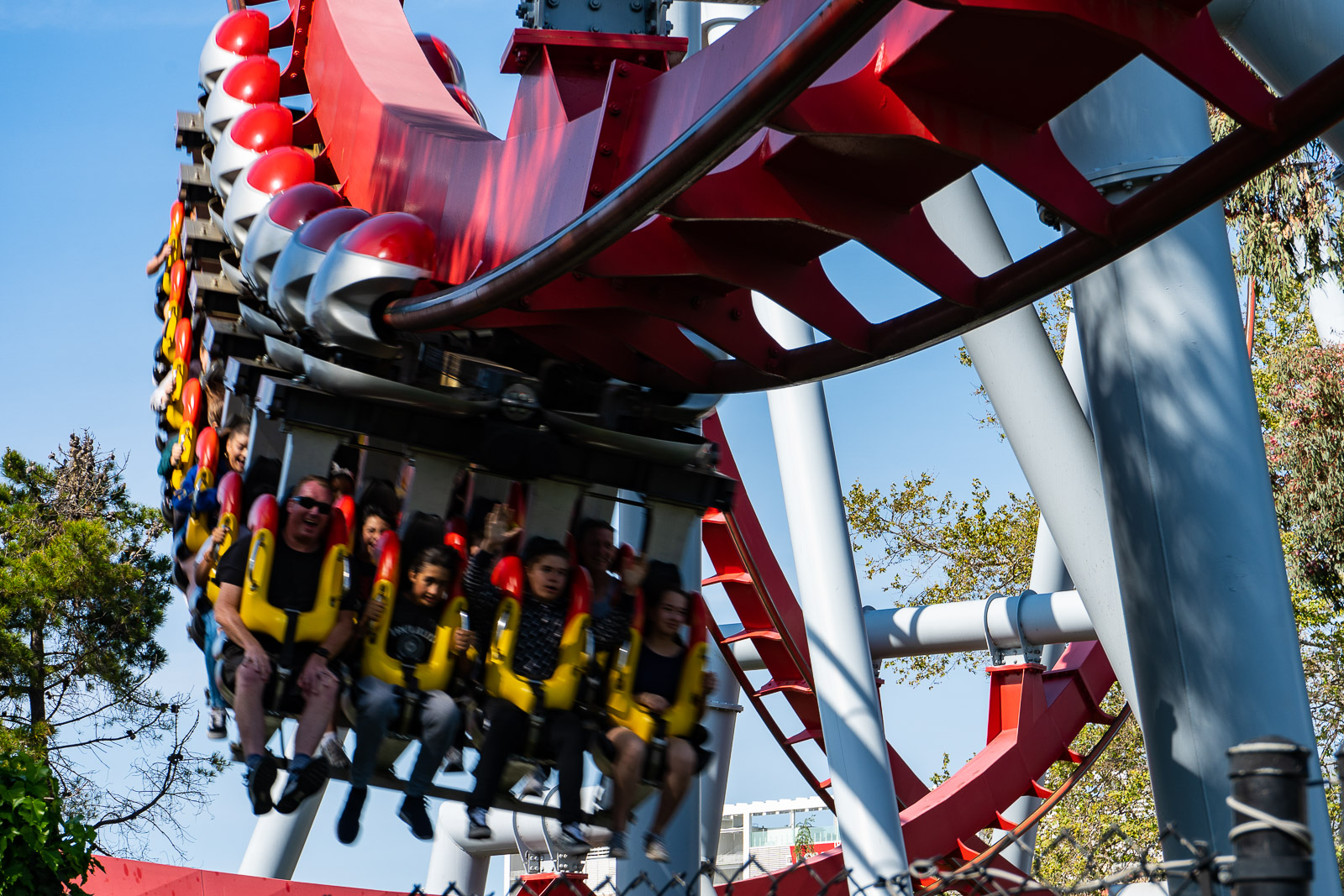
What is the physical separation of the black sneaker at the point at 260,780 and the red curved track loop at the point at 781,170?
1765 millimetres

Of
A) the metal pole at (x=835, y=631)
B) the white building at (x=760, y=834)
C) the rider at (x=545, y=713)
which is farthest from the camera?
the white building at (x=760, y=834)

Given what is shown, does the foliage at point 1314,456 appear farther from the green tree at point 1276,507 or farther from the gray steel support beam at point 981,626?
the gray steel support beam at point 981,626

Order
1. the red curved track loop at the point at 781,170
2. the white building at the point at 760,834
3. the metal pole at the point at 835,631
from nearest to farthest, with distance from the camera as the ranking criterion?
the red curved track loop at the point at 781,170, the metal pole at the point at 835,631, the white building at the point at 760,834

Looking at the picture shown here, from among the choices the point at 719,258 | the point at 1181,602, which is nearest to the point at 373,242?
the point at 719,258

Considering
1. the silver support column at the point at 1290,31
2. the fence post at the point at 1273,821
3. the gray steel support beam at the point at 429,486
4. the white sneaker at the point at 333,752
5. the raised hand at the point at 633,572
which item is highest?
the silver support column at the point at 1290,31

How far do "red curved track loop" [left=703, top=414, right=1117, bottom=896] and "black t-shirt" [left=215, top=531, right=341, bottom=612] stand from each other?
4377 millimetres

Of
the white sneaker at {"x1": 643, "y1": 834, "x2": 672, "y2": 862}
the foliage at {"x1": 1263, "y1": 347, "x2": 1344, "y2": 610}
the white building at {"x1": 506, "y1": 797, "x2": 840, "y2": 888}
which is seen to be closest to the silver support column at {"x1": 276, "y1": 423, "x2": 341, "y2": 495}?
the white sneaker at {"x1": 643, "y1": 834, "x2": 672, "y2": 862}

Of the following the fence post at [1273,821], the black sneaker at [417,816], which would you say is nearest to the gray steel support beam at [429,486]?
the black sneaker at [417,816]

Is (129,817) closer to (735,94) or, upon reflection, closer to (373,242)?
(373,242)

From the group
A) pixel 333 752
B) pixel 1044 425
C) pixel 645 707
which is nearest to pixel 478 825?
pixel 333 752

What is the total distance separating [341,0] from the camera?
7281 mm

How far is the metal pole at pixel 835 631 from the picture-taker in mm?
7117

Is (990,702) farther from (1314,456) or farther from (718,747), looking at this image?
(1314,456)

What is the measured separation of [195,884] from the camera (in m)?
7.00
